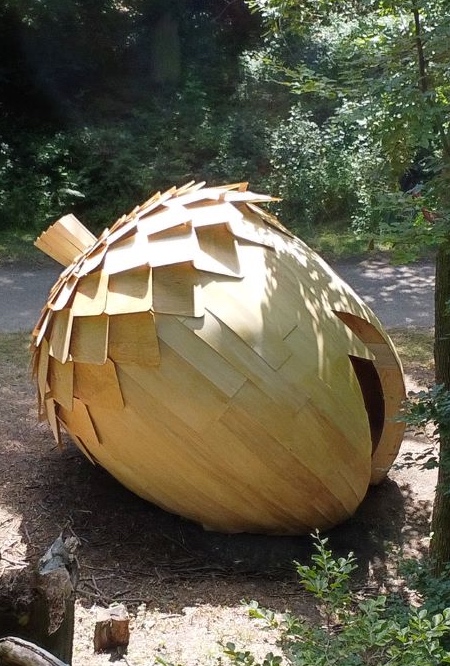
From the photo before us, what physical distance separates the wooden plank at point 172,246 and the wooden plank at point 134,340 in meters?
0.31

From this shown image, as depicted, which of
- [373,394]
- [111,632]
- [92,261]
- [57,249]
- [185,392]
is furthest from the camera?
[373,394]

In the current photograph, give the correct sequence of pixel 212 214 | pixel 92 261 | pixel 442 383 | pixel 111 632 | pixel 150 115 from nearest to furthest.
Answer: pixel 111 632, pixel 442 383, pixel 92 261, pixel 212 214, pixel 150 115

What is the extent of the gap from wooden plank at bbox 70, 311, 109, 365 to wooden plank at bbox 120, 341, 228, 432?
289mm

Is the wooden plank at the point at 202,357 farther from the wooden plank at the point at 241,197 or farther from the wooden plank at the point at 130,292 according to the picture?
the wooden plank at the point at 241,197

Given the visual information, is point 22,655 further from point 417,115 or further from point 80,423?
point 417,115

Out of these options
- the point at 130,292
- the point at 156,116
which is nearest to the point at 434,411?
the point at 130,292

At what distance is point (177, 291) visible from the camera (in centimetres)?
421

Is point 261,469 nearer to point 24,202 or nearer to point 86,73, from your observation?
point 24,202

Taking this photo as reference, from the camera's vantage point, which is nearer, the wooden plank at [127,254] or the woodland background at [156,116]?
the wooden plank at [127,254]

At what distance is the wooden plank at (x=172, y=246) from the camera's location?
167 inches

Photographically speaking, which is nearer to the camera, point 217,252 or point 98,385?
point 98,385

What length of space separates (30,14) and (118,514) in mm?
12313

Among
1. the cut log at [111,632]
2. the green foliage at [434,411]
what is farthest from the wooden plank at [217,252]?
the cut log at [111,632]

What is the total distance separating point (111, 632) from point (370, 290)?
7.49m
